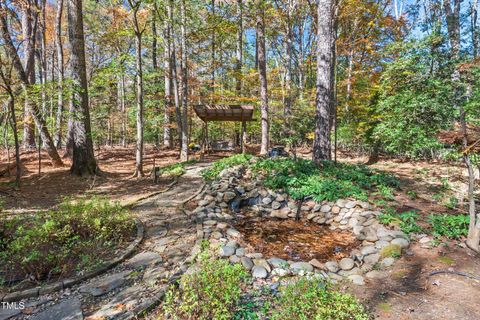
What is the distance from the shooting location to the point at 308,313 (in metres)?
2.06

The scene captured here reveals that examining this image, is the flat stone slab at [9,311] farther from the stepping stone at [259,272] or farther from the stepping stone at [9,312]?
the stepping stone at [259,272]

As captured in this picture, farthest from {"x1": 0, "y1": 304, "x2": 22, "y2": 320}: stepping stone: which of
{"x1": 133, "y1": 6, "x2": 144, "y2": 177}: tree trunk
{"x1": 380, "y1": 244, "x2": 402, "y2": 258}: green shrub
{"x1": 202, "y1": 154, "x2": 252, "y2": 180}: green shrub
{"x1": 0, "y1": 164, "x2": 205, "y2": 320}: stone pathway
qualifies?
{"x1": 133, "y1": 6, "x2": 144, "y2": 177}: tree trunk

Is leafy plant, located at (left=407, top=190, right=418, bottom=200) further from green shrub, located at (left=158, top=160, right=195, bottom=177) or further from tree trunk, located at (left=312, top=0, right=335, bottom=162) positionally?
green shrub, located at (left=158, top=160, right=195, bottom=177)

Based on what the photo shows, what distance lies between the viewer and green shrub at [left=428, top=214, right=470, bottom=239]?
372 cm

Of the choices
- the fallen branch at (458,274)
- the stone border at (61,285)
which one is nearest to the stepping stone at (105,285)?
the stone border at (61,285)

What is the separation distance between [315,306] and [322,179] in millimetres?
4624

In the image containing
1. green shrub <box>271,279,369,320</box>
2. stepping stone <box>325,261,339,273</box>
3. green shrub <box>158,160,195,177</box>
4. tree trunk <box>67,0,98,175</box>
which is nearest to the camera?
green shrub <box>271,279,369,320</box>

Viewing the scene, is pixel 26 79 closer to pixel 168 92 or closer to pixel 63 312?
pixel 63 312

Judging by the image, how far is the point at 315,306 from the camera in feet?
6.81

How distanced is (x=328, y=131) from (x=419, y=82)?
11.5 ft

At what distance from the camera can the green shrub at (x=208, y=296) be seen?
2.02 m

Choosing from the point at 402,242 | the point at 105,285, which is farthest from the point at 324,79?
the point at 105,285

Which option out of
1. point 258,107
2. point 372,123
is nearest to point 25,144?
point 258,107

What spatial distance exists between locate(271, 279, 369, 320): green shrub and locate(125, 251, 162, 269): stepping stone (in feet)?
5.67
